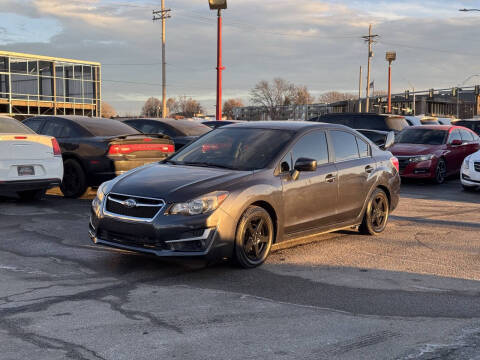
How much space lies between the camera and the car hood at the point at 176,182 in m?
6.12

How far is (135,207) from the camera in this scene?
617 cm

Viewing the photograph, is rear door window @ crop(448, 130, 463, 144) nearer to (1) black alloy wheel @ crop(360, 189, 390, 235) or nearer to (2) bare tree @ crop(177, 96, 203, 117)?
(1) black alloy wheel @ crop(360, 189, 390, 235)

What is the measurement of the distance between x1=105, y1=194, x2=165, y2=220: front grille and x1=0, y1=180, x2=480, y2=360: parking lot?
1.96 ft

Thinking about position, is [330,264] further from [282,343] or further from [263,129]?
[282,343]

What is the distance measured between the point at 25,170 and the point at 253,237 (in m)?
5.40

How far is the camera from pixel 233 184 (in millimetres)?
6332

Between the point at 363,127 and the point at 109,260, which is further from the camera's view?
the point at 363,127

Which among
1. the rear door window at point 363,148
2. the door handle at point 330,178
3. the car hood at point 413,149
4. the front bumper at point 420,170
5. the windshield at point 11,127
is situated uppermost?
the windshield at point 11,127

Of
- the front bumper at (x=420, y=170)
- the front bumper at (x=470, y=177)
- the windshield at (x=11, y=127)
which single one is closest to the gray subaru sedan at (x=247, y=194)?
the windshield at (x=11, y=127)

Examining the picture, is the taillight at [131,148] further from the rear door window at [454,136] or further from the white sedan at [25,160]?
the rear door window at [454,136]

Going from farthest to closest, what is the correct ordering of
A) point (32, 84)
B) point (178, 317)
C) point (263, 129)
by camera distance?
1. point (32, 84)
2. point (263, 129)
3. point (178, 317)

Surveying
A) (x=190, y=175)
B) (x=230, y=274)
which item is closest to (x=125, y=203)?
(x=190, y=175)

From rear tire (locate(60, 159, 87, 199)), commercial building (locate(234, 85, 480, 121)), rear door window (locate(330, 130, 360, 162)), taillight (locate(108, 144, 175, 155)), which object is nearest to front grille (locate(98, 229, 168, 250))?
rear door window (locate(330, 130, 360, 162))

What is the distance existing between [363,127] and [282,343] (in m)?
15.1
